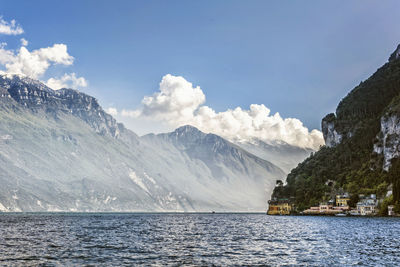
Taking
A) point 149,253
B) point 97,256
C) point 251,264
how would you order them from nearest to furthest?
point 251,264
point 97,256
point 149,253

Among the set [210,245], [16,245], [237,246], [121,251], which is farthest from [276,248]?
[16,245]

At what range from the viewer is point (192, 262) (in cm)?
5225

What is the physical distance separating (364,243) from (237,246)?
25.3 meters

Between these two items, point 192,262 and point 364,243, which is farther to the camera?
point 364,243

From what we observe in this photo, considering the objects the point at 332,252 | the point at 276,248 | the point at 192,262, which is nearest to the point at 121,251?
the point at 192,262

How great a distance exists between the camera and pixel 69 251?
61906 millimetres

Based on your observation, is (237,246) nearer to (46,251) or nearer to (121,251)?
(121,251)

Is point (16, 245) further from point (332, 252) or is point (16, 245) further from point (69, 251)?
point (332, 252)

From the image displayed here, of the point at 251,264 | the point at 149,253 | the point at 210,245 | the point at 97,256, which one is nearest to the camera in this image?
the point at 251,264

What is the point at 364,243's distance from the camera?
252 feet

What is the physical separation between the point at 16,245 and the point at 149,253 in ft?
81.7

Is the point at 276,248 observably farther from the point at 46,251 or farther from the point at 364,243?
the point at 46,251

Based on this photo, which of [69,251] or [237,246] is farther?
[237,246]

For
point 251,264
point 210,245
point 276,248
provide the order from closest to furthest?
1. point 251,264
2. point 276,248
3. point 210,245
